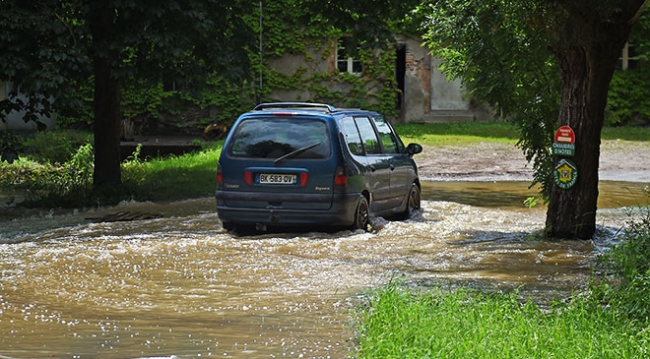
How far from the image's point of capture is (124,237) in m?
13.8

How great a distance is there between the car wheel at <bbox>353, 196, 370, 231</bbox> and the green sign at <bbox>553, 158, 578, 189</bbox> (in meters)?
2.45

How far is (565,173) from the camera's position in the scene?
534 inches

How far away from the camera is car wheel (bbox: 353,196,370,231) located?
14059 mm

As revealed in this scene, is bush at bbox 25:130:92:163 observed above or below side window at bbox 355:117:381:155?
below

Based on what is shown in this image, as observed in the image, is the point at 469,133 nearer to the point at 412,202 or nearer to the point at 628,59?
the point at 628,59

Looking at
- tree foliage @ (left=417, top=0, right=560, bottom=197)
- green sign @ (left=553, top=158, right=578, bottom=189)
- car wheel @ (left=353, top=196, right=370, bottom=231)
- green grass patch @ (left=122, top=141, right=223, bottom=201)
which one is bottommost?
green grass patch @ (left=122, top=141, right=223, bottom=201)

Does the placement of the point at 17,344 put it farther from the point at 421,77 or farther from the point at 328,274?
the point at 421,77

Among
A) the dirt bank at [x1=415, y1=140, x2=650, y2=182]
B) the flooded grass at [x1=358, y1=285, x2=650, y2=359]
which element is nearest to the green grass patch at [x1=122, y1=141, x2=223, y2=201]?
the dirt bank at [x1=415, y1=140, x2=650, y2=182]

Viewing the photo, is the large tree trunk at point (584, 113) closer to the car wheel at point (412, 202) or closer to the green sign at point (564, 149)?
the green sign at point (564, 149)

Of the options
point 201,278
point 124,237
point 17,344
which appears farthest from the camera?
point 124,237

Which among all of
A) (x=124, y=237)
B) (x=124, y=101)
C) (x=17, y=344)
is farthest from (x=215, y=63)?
(x=124, y=101)

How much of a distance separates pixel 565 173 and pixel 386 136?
322cm

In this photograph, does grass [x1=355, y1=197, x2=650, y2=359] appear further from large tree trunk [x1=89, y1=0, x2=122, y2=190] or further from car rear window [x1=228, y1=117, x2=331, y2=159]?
large tree trunk [x1=89, y1=0, x2=122, y2=190]

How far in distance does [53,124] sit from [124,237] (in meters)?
23.8
